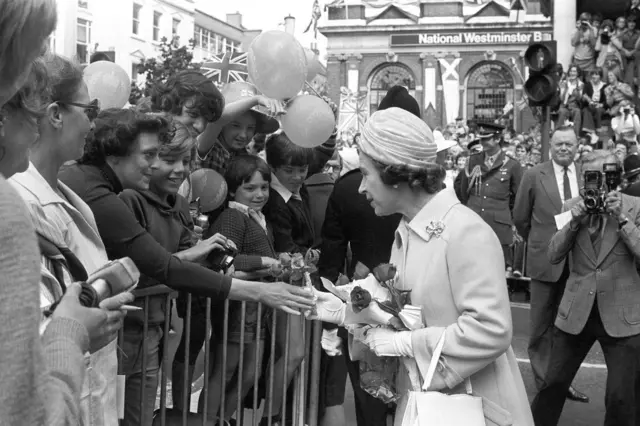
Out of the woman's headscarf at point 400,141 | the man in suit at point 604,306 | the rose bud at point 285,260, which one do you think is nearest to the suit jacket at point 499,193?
the man in suit at point 604,306

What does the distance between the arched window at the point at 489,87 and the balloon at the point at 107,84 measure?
149 feet

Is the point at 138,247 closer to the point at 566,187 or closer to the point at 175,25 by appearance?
the point at 566,187

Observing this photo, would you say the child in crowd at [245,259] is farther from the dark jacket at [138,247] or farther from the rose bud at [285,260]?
the dark jacket at [138,247]

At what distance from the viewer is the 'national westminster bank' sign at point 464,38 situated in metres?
47.5

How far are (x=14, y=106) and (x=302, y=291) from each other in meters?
1.70

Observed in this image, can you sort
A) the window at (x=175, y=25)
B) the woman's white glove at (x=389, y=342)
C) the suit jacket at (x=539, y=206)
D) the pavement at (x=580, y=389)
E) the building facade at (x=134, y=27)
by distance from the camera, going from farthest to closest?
the window at (x=175, y=25) < the building facade at (x=134, y=27) < the suit jacket at (x=539, y=206) < the pavement at (x=580, y=389) < the woman's white glove at (x=389, y=342)

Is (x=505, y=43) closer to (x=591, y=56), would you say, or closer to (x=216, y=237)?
(x=591, y=56)

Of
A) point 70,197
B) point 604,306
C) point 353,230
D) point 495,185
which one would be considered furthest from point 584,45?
point 70,197

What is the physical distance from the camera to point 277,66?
195 inches

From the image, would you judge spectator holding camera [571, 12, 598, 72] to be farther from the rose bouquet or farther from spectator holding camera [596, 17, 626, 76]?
the rose bouquet

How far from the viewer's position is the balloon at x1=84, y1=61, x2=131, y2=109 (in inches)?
184

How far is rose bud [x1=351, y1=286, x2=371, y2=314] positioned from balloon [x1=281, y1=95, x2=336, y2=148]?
2210 millimetres

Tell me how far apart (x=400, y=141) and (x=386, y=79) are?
4817 centimetres

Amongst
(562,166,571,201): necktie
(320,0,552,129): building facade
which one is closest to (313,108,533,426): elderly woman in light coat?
(562,166,571,201): necktie
